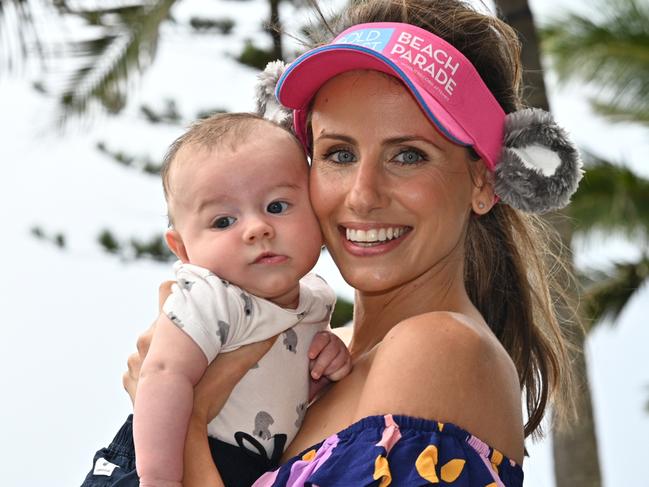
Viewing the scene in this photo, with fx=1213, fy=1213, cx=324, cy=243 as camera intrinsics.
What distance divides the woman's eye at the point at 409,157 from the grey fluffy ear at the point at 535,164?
275 millimetres

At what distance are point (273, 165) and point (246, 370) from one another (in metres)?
0.54

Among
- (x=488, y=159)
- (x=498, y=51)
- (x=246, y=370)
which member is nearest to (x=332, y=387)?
(x=246, y=370)

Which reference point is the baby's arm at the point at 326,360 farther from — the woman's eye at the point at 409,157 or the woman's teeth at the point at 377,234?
the woman's eye at the point at 409,157

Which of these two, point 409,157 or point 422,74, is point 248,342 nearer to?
point 409,157

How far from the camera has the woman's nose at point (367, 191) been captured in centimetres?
318

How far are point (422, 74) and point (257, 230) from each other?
2.02ft

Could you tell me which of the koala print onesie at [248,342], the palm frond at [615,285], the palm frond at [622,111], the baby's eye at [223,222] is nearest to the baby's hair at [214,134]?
the baby's eye at [223,222]

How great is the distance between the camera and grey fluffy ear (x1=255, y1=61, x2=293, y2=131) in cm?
368

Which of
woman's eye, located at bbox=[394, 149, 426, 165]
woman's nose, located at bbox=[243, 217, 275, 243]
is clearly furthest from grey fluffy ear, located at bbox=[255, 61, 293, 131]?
woman's nose, located at bbox=[243, 217, 275, 243]

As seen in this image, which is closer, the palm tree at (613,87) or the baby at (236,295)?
the baby at (236,295)

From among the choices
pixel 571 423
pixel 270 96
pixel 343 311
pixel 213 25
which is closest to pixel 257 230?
pixel 270 96

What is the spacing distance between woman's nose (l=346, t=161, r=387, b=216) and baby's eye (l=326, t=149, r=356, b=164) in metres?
0.09

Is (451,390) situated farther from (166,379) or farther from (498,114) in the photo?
(498,114)

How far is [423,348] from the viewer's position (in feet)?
9.57
